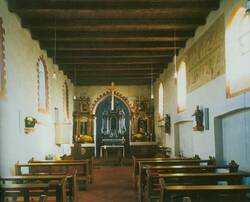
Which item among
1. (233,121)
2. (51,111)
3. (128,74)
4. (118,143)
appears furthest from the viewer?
(118,143)

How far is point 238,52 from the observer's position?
8773 mm

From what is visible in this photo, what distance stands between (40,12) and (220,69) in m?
4.99

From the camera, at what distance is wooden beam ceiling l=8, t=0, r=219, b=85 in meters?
9.69

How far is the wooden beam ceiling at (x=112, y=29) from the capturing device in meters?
9.69

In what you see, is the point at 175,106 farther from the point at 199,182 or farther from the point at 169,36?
the point at 199,182

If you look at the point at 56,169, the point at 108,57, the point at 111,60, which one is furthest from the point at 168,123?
the point at 56,169

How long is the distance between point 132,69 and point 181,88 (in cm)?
407

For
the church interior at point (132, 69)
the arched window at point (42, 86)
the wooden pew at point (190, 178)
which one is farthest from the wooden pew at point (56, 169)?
the arched window at point (42, 86)

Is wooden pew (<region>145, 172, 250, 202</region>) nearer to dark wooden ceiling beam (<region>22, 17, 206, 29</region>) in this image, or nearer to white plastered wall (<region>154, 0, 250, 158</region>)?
white plastered wall (<region>154, 0, 250, 158</region>)

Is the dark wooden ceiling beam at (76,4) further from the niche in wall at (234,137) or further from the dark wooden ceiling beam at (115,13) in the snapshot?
the niche in wall at (234,137)

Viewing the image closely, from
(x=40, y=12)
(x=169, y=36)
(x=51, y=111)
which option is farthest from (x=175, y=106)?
(x=40, y=12)

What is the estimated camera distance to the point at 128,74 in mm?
20531

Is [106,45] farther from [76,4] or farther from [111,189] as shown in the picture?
[111,189]

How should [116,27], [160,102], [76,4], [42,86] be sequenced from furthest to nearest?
1. [160,102]
2. [42,86]
3. [116,27]
4. [76,4]
